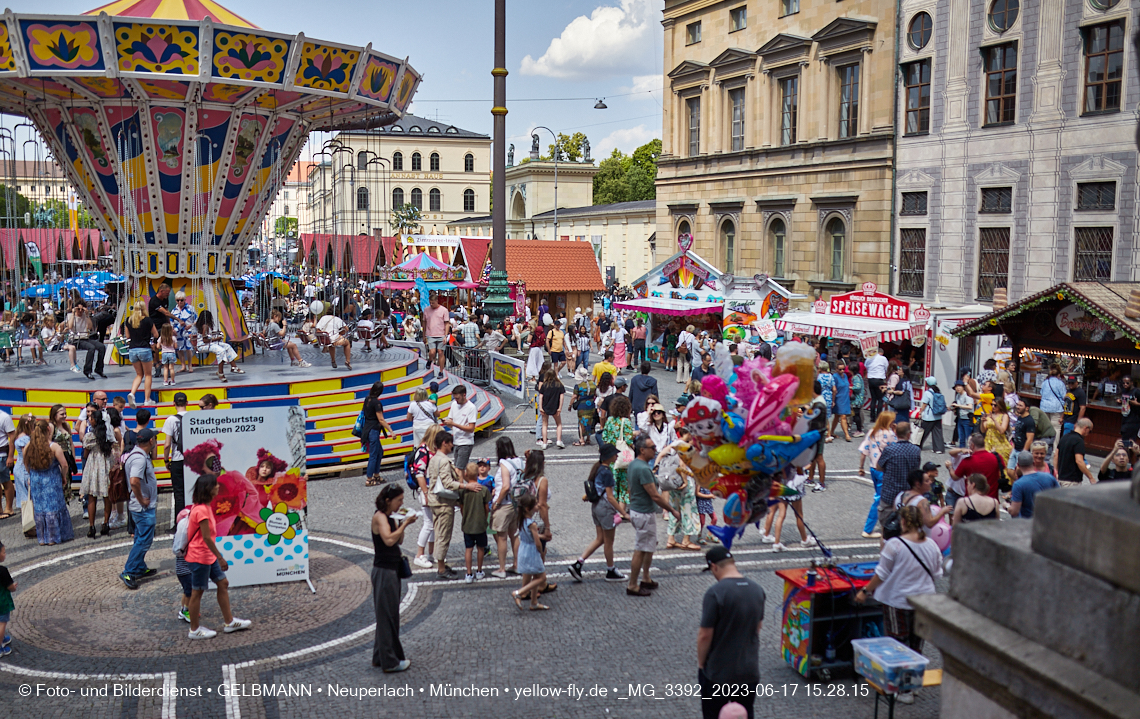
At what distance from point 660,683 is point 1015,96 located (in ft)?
67.8

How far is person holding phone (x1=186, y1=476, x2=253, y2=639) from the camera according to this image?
7.76 meters

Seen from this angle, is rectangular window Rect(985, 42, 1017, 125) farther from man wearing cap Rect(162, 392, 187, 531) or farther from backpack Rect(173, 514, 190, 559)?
backpack Rect(173, 514, 190, 559)

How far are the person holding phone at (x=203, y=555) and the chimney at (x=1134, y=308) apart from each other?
45.4 feet

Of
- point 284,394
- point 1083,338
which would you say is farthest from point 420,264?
point 1083,338

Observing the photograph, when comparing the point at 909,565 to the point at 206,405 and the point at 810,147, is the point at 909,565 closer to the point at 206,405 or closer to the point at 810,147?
the point at 206,405

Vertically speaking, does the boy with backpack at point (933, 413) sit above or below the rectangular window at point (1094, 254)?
below

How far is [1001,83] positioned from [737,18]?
38.5 feet

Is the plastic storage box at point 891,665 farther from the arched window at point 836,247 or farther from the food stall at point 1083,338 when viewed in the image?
the arched window at point 836,247

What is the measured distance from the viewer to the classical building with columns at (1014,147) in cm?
2055

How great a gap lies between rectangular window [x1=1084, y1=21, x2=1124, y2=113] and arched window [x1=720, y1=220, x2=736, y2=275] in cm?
1368

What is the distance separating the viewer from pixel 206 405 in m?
11.3

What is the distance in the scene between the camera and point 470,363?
22.8 meters

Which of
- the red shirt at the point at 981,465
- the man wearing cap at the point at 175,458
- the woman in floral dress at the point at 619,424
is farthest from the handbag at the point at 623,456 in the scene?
the man wearing cap at the point at 175,458

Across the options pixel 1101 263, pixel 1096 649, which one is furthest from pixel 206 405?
pixel 1101 263
